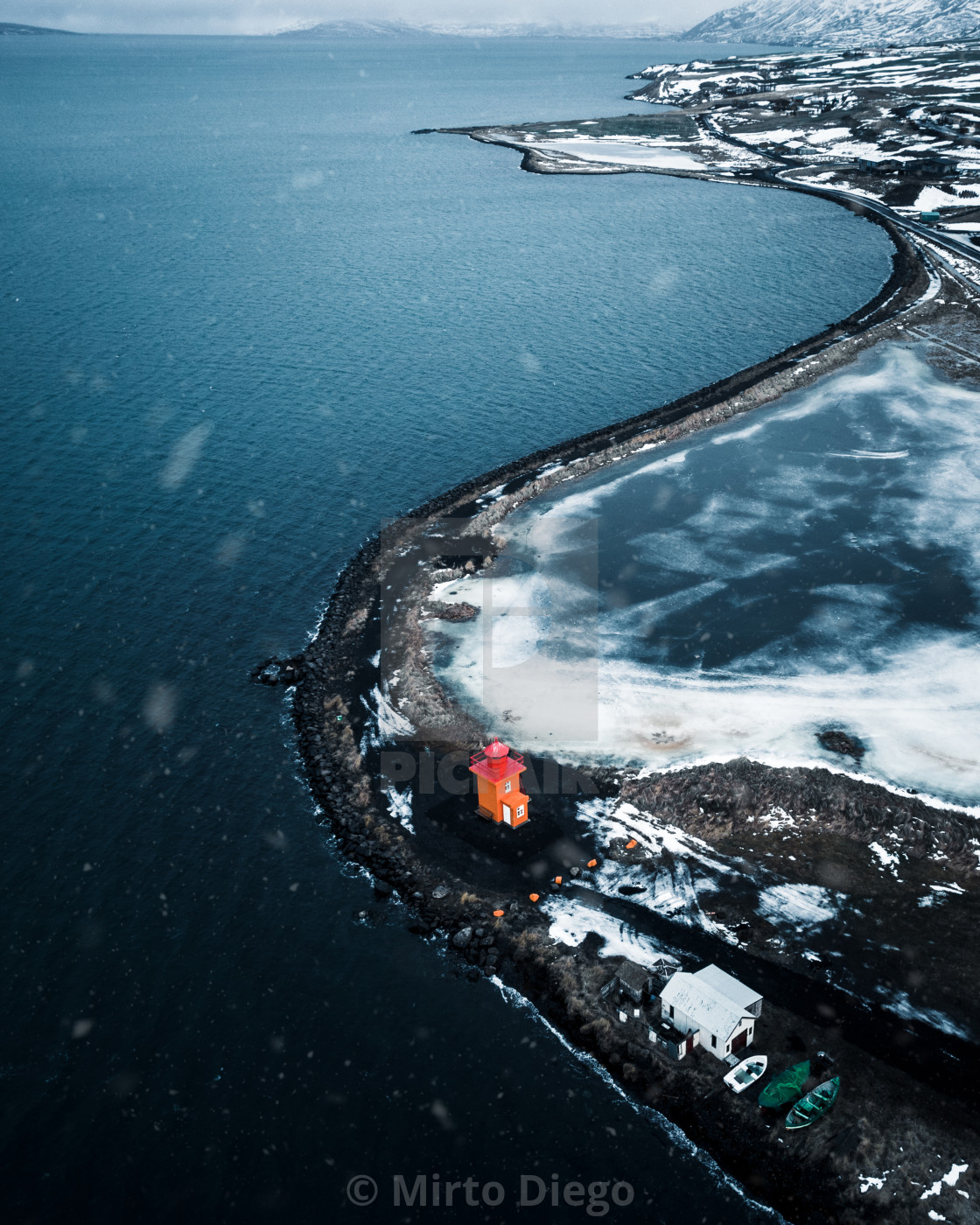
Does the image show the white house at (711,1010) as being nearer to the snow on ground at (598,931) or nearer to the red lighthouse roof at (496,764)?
the snow on ground at (598,931)

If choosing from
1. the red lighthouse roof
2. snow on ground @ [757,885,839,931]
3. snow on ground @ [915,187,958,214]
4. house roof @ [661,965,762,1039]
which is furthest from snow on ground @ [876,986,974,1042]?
snow on ground @ [915,187,958,214]

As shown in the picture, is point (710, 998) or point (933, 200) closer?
point (710, 998)

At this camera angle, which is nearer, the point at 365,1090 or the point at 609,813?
the point at 365,1090

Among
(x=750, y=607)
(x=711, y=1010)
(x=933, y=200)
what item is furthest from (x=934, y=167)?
(x=711, y=1010)

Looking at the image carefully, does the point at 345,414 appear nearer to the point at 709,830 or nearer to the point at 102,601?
the point at 102,601

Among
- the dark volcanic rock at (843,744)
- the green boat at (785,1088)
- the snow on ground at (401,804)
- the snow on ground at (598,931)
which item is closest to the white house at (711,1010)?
the green boat at (785,1088)

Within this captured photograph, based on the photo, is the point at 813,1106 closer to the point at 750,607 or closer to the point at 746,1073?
the point at 746,1073

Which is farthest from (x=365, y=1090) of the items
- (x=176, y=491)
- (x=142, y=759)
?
(x=176, y=491)
